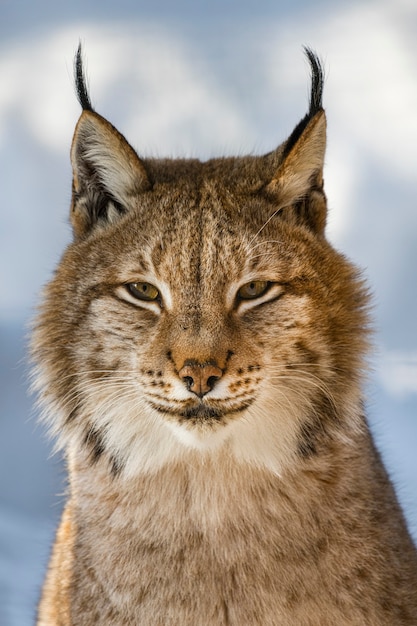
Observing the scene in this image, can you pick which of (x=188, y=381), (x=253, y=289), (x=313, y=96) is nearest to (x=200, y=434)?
(x=188, y=381)

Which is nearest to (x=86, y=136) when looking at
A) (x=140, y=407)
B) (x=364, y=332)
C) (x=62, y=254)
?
(x=62, y=254)

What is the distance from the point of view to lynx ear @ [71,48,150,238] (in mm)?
4395

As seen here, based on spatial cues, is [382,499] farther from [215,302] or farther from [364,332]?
[215,302]

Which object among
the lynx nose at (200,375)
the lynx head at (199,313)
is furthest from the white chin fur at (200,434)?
the lynx nose at (200,375)

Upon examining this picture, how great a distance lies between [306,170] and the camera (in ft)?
14.5

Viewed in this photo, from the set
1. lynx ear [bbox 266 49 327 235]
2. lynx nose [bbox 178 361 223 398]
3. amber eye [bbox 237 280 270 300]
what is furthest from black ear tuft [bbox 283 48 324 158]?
lynx nose [bbox 178 361 223 398]

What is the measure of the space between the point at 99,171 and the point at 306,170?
996mm

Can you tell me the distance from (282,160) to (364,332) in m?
0.90

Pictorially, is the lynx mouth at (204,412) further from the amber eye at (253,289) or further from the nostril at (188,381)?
the amber eye at (253,289)

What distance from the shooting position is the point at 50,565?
205 inches

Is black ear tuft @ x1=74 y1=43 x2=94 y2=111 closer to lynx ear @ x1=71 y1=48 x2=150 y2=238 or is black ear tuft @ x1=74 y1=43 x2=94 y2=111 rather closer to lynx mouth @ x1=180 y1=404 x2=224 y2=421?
lynx ear @ x1=71 y1=48 x2=150 y2=238

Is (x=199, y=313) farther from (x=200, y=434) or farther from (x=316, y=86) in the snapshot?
(x=316, y=86)

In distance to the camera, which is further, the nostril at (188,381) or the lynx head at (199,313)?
the lynx head at (199,313)

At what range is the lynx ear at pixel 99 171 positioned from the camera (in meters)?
4.39
